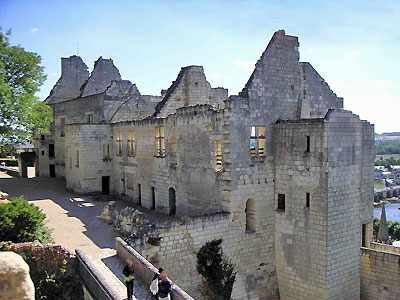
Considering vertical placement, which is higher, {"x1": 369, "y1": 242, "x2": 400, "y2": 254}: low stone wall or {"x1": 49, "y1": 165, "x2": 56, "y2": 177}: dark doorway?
{"x1": 49, "y1": 165, "x2": 56, "y2": 177}: dark doorway

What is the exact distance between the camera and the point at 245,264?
14984mm

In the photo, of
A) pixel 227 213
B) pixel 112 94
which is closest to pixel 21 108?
pixel 112 94

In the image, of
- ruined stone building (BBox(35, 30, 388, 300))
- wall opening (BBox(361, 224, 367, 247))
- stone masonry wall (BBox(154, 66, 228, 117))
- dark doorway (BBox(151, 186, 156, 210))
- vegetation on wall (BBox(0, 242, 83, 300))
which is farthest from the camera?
stone masonry wall (BBox(154, 66, 228, 117))

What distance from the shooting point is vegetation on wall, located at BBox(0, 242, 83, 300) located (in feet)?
39.2

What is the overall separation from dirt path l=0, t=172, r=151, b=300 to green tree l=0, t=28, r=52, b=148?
14.2 ft

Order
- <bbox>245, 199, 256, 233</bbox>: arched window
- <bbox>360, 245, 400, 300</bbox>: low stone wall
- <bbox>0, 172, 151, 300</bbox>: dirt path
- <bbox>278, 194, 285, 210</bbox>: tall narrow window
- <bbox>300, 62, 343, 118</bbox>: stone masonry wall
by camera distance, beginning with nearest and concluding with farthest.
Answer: <bbox>0, 172, 151, 300</bbox>: dirt path, <bbox>360, 245, 400, 300</bbox>: low stone wall, <bbox>245, 199, 256, 233</bbox>: arched window, <bbox>278, 194, 285, 210</bbox>: tall narrow window, <bbox>300, 62, 343, 118</bbox>: stone masonry wall

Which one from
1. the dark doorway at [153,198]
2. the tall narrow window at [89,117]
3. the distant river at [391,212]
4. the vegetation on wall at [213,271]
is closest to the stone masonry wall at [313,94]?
the vegetation on wall at [213,271]

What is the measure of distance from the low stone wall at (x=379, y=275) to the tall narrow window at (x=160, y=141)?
10.6 m

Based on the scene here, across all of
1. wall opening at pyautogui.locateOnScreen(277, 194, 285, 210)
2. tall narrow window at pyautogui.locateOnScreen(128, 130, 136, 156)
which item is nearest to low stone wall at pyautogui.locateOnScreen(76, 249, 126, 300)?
wall opening at pyautogui.locateOnScreen(277, 194, 285, 210)

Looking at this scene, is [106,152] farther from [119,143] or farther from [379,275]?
[379,275]

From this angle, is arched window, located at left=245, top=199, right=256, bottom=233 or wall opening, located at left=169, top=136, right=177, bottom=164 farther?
wall opening, located at left=169, top=136, right=177, bottom=164

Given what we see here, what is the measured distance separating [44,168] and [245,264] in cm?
2522

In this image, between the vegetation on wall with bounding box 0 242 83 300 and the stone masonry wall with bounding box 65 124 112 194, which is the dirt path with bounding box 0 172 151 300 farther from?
the stone masonry wall with bounding box 65 124 112 194

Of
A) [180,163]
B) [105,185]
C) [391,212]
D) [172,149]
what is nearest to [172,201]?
[180,163]
